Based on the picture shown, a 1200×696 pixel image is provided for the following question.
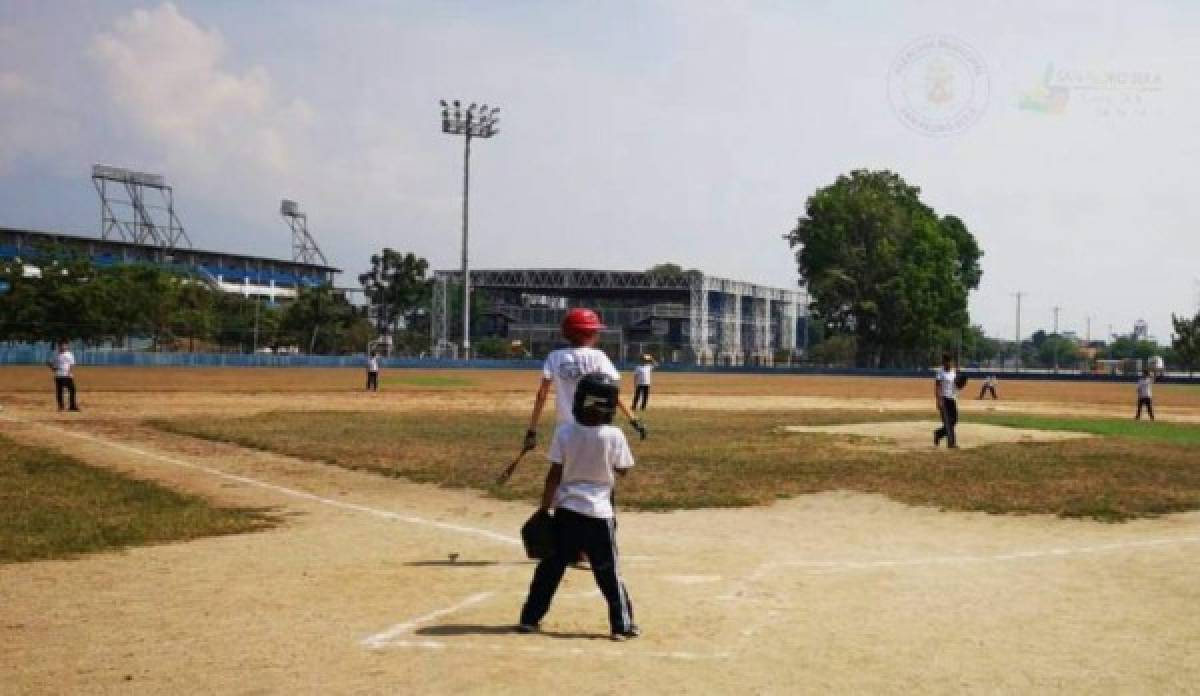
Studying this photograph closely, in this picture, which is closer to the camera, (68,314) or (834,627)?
(834,627)

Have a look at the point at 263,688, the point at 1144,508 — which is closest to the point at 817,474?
the point at 1144,508

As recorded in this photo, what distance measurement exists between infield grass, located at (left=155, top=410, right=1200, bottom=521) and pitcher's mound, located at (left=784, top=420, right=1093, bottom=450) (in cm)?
77

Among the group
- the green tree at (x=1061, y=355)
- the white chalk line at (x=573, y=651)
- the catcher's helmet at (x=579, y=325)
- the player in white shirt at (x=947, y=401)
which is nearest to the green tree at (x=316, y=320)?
the player in white shirt at (x=947, y=401)

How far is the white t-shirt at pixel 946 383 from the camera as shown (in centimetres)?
2186

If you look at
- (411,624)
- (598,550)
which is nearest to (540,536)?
(598,550)

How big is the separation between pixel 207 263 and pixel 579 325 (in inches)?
5454

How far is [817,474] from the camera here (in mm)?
17281

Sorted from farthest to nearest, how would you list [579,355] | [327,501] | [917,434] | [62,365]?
1. [62,365]
2. [917,434]
3. [327,501]
4. [579,355]

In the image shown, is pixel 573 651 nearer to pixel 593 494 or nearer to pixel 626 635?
pixel 626 635

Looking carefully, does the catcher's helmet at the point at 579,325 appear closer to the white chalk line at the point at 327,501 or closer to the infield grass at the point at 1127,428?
the white chalk line at the point at 327,501

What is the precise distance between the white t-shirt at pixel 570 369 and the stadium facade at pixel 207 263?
105 metres

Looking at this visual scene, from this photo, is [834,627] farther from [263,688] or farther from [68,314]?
[68,314]

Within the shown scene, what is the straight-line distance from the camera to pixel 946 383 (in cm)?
2202

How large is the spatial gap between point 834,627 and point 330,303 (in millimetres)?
109187
